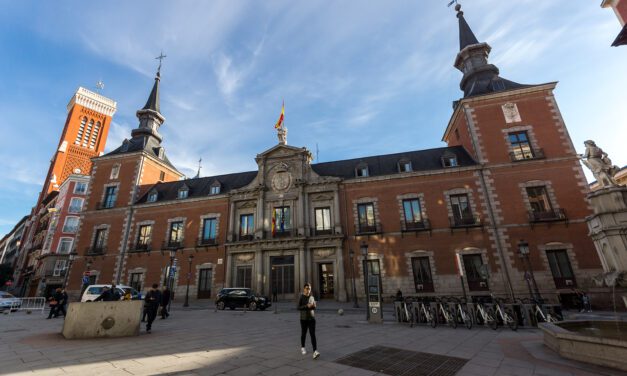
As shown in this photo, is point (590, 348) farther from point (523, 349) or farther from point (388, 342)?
point (388, 342)

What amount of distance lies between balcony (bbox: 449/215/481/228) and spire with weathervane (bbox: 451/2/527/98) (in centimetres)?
1126

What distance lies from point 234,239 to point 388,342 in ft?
64.5

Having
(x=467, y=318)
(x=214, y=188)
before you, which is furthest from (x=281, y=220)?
(x=467, y=318)

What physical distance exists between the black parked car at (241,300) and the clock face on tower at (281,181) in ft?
32.2

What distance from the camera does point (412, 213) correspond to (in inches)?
886

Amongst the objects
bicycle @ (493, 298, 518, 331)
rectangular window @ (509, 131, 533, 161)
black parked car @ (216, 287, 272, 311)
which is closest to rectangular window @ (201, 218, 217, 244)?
black parked car @ (216, 287, 272, 311)

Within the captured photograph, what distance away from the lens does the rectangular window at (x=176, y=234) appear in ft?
88.7

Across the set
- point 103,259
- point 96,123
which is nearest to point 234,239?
point 103,259

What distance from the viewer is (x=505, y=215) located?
2044 cm

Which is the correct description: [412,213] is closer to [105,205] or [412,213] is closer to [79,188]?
[105,205]

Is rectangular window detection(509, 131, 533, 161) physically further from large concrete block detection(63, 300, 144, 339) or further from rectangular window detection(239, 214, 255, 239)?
large concrete block detection(63, 300, 144, 339)

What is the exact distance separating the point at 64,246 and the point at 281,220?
1234 inches

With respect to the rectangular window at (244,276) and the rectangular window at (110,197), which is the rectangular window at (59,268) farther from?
the rectangular window at (244,276)

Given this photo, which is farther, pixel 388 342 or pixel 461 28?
pixel 461 28
